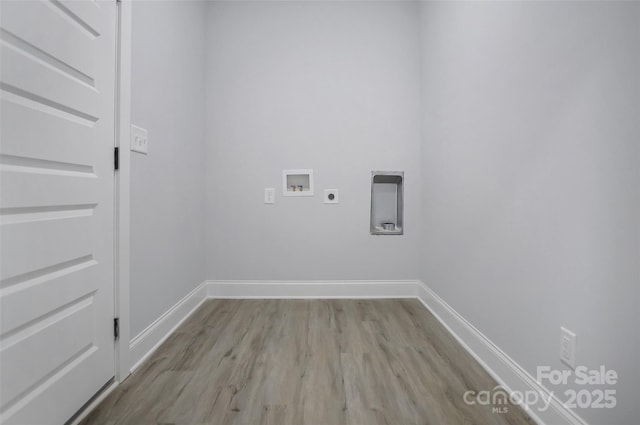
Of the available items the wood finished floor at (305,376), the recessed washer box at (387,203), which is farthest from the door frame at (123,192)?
the recessed washer box at (387,203)

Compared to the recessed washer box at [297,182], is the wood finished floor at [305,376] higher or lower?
lower

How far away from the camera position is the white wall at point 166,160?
61.2 inches

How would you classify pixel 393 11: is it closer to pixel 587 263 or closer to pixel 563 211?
pixel 563 211

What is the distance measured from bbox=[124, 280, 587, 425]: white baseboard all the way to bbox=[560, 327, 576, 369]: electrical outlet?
17 centimetres

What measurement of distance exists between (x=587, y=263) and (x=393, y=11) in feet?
8.49

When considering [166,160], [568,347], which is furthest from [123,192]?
[568,347]

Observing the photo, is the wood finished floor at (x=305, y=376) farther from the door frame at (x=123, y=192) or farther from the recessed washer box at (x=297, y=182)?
the recessed washer box at (x=297, y=182)

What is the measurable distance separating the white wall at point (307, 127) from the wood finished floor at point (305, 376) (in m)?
0.62

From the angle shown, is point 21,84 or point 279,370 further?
point 279,370

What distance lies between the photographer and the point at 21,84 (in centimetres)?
93

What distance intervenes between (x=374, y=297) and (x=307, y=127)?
167 centimetres

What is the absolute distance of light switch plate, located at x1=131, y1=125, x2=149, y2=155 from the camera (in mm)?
1490

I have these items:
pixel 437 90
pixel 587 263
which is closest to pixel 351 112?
pixel 437 90

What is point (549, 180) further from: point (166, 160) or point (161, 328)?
point (161, 328)
